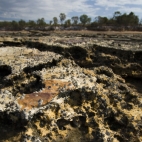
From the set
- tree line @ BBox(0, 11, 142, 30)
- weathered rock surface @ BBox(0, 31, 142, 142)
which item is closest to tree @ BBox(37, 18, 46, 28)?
tree line @ BBox(0, 11, 142, 30)

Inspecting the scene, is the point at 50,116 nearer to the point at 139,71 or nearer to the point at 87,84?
the point at 87,84

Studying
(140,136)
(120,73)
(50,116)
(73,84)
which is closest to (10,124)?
(50,116)

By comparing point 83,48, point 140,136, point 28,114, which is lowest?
point 140,136

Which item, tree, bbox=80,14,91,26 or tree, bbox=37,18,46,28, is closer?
tree, bbox=80,14,91,26

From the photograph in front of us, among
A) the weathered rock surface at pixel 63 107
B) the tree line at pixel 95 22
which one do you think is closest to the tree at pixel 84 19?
the tree line at pixel 95 22

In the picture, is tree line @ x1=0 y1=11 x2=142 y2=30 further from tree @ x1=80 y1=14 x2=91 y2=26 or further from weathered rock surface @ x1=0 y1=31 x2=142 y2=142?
weathered rock surface @ x1=0 y1=31 x2=142 y2=142

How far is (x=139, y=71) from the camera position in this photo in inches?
653

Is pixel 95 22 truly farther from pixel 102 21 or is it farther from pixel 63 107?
pixel 63 107

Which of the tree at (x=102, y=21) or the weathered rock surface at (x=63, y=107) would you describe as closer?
the weathered rock surface at (x=63, y=107)

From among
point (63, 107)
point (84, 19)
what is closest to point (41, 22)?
point (84, 19)

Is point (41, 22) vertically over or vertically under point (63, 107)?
over

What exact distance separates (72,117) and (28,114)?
2038 millimetres

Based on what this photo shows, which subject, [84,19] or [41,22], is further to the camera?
[41,22]

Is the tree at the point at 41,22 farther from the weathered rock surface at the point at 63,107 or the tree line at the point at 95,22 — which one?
the weathered rock surface at the point at 63,107
